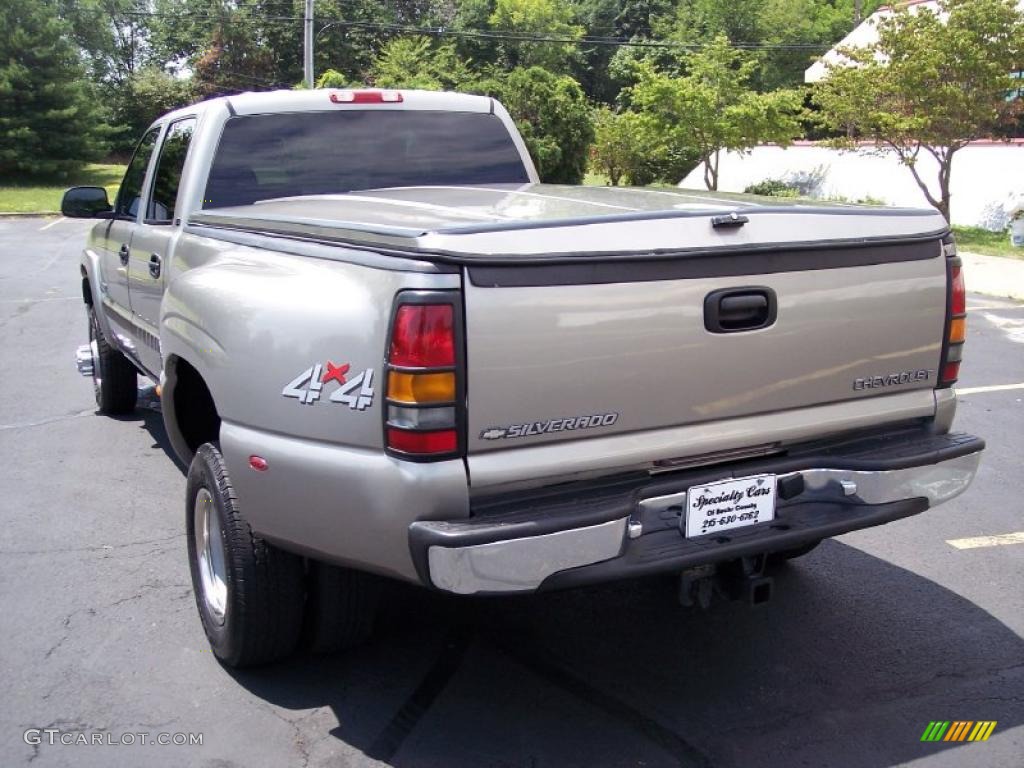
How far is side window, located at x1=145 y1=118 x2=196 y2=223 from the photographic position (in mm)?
5012

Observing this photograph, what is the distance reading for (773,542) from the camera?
3.17 metres

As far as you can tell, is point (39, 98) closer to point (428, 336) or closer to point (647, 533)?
point (428, 336)

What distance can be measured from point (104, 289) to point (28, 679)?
3274 mm

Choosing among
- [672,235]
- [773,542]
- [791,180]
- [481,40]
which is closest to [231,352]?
[672,235]

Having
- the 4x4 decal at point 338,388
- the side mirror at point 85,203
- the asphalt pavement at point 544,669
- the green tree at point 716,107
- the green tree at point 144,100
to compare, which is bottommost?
the asphalt pavement at point 544,669

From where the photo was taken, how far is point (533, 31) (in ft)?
207

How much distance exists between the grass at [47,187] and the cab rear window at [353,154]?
26102 millimetres

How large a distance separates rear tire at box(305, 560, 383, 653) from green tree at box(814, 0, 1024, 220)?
17717 mm

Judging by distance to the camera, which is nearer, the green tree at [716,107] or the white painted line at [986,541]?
the white painted line at [986,541]

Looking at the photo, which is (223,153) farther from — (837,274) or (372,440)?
(837,274)

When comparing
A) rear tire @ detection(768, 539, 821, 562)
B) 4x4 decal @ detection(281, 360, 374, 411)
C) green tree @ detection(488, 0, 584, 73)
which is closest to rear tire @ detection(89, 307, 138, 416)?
4x4 decal @ detection(281, 360, 374, 411)

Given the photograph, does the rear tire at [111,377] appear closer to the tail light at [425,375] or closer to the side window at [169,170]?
the side window at [169,170]

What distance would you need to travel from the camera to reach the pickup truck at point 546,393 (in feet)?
9.14

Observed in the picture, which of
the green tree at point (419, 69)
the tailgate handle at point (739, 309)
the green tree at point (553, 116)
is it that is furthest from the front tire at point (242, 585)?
the green tree at point (419, 69)
